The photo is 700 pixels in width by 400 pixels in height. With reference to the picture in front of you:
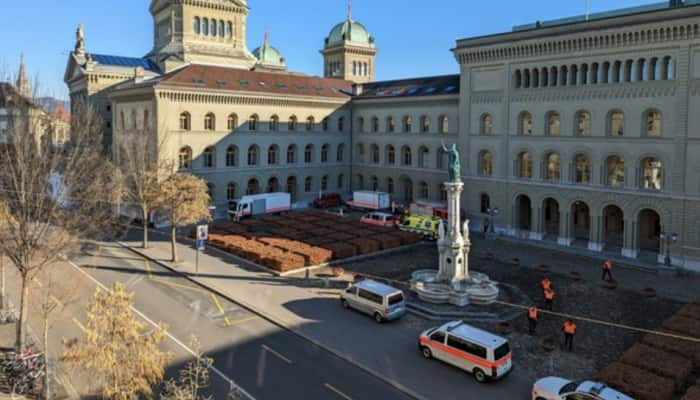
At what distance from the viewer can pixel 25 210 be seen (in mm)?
19750

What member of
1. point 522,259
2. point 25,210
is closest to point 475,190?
point 522,259

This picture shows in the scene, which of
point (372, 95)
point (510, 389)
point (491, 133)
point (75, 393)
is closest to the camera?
point (75, 393)

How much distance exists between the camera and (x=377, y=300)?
26.8 metres

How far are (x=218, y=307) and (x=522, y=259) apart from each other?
23.5 m

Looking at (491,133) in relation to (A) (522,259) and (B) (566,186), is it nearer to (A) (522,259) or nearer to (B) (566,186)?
(B) (566,186)

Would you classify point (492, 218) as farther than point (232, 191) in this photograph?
No

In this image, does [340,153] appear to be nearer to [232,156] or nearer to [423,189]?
[423,189]

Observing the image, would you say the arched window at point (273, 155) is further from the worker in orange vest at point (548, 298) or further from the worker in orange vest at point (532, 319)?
the worker in orange vest at point (532, 319)

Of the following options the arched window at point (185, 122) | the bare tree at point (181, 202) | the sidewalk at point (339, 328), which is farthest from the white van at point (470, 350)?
the arched window at point (185, 122)

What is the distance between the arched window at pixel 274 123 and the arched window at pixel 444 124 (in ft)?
59.7

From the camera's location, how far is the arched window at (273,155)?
199 ft

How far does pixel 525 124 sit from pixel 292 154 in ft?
89.2

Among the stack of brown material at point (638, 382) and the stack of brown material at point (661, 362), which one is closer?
the stack of brown material at point (638, 382)

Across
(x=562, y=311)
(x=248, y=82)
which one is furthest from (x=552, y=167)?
(x=248, y=82)
